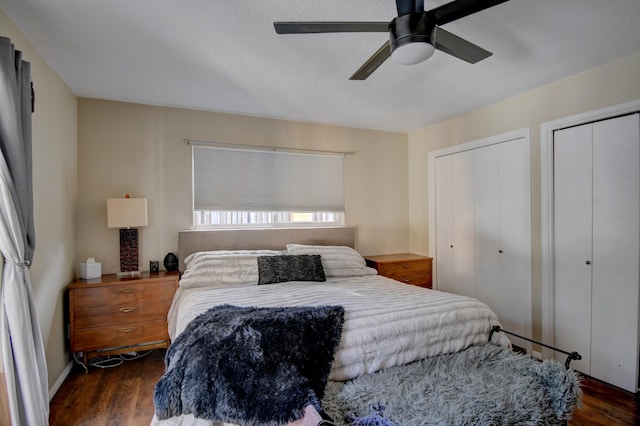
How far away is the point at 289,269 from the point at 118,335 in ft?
4.99

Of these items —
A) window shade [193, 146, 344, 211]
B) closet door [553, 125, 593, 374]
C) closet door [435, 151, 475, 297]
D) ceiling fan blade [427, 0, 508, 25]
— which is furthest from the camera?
closet door [435, 151, 475, 297]

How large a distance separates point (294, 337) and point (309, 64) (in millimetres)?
1877

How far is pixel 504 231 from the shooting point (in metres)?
3.26

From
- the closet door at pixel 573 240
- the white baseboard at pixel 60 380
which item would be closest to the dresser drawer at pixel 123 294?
the white baseboard at pixel 60 380

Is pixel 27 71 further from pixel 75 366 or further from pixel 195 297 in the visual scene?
pixel 75 366

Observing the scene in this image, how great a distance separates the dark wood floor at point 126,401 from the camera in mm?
2062

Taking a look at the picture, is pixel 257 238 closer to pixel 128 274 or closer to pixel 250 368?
pixel 128 274

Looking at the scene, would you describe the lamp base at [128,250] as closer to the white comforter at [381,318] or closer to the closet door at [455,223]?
the white comforter at [381,318]

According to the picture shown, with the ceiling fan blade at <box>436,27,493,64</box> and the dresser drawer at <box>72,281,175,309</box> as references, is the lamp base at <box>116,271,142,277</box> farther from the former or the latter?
the ceiling fan blade at <box>436,27,493,64</box>

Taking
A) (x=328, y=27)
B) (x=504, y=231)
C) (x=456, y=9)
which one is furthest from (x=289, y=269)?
(x=456, y=9)

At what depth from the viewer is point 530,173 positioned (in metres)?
3.01

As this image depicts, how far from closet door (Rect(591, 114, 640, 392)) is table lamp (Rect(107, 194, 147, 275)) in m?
3.78

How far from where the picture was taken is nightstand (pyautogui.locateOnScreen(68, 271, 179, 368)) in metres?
2.66

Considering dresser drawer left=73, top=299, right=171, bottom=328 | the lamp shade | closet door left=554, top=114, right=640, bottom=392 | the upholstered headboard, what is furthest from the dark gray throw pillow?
closet door left=554, top=114, right=640, bottom=392
